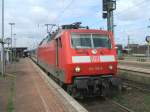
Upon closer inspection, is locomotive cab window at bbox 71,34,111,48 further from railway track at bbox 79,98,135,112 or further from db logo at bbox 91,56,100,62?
railway track at bbox 79,98,135,112

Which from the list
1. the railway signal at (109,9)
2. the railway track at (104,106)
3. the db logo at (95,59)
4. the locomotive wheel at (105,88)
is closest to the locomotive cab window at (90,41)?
the db logo at (95,59)

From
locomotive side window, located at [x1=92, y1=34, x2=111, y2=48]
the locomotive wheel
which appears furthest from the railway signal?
the locomotive wheel

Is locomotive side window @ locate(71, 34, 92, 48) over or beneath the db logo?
over

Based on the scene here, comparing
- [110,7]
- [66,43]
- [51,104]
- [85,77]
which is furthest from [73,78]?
[110,7]

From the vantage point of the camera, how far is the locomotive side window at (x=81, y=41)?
1515cm

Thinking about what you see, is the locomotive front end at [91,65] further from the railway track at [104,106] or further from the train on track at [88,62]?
the railway track at [104,106]

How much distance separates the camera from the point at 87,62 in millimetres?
14773

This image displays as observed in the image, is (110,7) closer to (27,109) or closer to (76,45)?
(76,45)

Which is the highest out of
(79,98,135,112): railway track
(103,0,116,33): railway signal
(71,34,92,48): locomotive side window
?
Answer: (103,0,116,33): railway signal

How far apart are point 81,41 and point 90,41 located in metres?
0.42

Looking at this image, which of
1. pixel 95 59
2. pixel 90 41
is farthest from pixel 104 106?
pixel 90 41

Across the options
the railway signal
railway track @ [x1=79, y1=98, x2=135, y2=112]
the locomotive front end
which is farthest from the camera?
the railway signal

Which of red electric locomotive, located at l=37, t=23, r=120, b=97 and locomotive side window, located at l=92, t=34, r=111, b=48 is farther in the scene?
locomotive side window, located at l=92, t=34, r=111, b=48

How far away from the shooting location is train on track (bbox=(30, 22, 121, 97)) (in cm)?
1464
